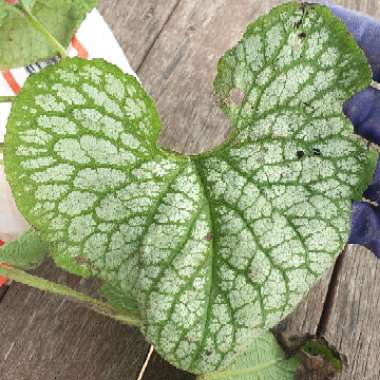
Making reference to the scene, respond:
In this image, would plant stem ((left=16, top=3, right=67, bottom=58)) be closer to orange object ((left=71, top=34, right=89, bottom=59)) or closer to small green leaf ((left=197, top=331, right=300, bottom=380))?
orange object ((left=71, top=34, right=89, bottom=59))

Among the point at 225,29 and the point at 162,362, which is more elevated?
the point at 225,29

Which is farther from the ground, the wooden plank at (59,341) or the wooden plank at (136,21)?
the wooden plank at (136,21)

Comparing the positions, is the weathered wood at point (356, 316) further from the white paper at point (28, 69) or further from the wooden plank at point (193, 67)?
the white paper at point (28, 69)

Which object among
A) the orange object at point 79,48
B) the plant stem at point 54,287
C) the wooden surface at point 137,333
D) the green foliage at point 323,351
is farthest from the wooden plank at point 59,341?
the orange object at point 79,48

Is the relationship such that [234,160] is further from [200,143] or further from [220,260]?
[200,143]

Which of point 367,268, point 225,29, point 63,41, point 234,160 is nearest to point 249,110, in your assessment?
point 234,160

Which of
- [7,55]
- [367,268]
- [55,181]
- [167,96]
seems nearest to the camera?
[55,181]

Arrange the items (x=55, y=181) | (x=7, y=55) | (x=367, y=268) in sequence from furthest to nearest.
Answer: (x=367, y=268), (x=7, y=55), (x=55, y=181)
